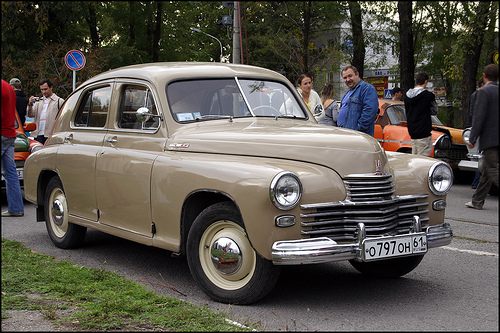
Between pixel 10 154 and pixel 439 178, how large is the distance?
18.9 feet

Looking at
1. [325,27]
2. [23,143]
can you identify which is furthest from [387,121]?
[325,27]

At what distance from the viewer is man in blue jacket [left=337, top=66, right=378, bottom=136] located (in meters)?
7.58

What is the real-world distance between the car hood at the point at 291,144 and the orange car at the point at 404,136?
294 inches

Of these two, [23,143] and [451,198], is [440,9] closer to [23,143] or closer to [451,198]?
[451,198]

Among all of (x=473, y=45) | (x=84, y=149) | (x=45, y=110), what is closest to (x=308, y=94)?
(x=84, y=149)

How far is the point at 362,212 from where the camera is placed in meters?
4.27

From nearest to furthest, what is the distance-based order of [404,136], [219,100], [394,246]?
[394,246] → [219,100] → [404,136]

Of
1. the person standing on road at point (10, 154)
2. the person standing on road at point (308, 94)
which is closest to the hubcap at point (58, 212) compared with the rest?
the person standing on road at point (10, 154)

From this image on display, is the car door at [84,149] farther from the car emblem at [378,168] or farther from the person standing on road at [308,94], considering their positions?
the person standing on road at [308,94]

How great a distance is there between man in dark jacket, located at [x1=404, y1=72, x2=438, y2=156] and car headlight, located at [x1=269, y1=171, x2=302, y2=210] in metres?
6.53

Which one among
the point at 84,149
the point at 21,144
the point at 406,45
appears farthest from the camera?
the point at 406,45

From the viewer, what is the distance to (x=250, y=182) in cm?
418

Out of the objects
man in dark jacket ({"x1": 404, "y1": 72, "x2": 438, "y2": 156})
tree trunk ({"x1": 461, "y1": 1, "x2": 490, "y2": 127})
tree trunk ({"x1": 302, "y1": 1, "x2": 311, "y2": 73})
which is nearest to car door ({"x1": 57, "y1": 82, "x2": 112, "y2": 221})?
man in dark jacket ({"x1": 404, "y1": 72, "x2": 438, "y2": 156})

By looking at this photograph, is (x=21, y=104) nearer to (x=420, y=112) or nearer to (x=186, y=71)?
(x=186, y=71)
